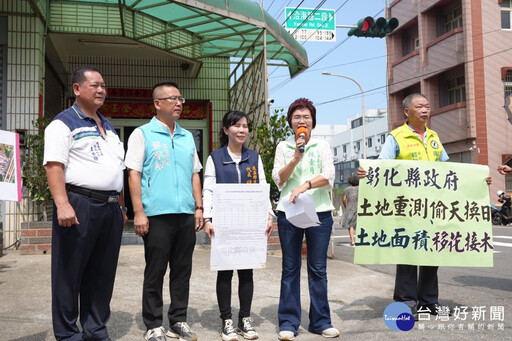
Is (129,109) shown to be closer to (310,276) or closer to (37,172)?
(37,172)

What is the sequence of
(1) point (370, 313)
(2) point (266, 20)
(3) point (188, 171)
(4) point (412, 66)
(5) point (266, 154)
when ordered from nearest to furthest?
(3) point (188, 171), (1) point (370, 313), (5) point (266, 154), (2) point (266, 20), (4) point (412, 66)

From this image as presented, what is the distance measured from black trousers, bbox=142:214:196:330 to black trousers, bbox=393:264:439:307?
6.42 feet

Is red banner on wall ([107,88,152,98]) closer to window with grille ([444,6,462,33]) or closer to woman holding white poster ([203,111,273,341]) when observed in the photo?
woman holding white poster ([203,111,273,341])

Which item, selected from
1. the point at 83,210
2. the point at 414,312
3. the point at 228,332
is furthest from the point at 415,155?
the point at 83,210

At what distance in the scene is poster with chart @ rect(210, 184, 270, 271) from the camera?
3.71 metres

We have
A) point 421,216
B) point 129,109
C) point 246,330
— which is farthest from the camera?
point 129,109

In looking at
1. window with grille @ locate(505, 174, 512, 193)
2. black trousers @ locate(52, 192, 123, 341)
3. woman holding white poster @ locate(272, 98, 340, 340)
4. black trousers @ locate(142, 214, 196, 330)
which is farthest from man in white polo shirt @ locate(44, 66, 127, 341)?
window with grille @ locate(505, 174, 512, 193)

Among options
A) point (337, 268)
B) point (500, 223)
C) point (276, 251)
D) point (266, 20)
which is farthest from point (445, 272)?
point (500, 223)

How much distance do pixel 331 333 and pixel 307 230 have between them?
0.82 meters

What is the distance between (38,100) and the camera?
8.36 metres

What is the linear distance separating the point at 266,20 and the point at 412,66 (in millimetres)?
18131

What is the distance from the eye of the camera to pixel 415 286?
14.0 feet

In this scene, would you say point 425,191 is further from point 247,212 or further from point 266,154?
point 266,154

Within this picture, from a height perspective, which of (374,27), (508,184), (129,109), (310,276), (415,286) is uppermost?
(374,27)
